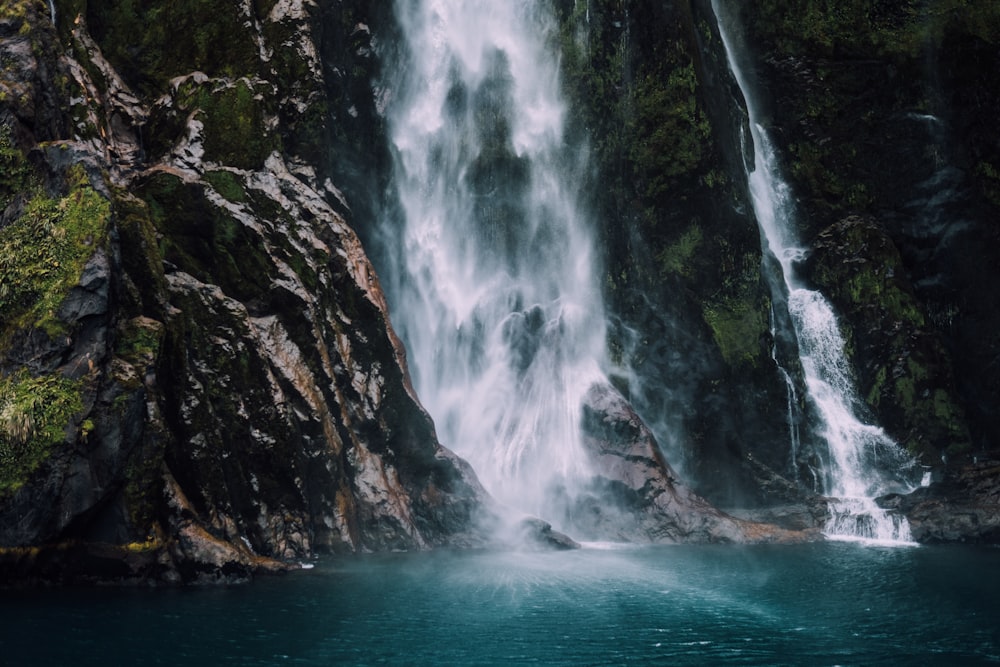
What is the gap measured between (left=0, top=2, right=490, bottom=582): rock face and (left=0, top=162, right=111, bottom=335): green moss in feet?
0.18

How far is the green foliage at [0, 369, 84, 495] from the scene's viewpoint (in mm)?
18188

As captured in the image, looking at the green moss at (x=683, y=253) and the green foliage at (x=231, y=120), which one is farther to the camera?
the green moss at (x=683, y=253)

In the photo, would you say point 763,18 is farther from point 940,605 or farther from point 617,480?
point 940,605

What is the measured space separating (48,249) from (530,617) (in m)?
14.7

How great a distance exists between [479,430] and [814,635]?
1866 centimetres

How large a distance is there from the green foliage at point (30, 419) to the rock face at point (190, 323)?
5 centimetres

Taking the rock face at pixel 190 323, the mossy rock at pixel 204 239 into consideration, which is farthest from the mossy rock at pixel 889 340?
the mossy rock at pixel 204 239

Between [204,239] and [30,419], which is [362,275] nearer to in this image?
[204,239]

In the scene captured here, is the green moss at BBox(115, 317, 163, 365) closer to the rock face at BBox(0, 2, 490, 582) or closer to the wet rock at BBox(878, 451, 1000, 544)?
the rock face at BBox(0, 2, 490, 582)

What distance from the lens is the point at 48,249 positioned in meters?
20.1

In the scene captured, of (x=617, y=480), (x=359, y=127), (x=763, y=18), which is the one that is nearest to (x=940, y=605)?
(x=617, y=480)

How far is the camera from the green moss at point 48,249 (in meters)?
19.6

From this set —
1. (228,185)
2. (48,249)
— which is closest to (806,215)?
(228,185)

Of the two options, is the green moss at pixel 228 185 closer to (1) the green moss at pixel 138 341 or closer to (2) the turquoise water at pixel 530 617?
(1) the green moss at pixel 138 341
